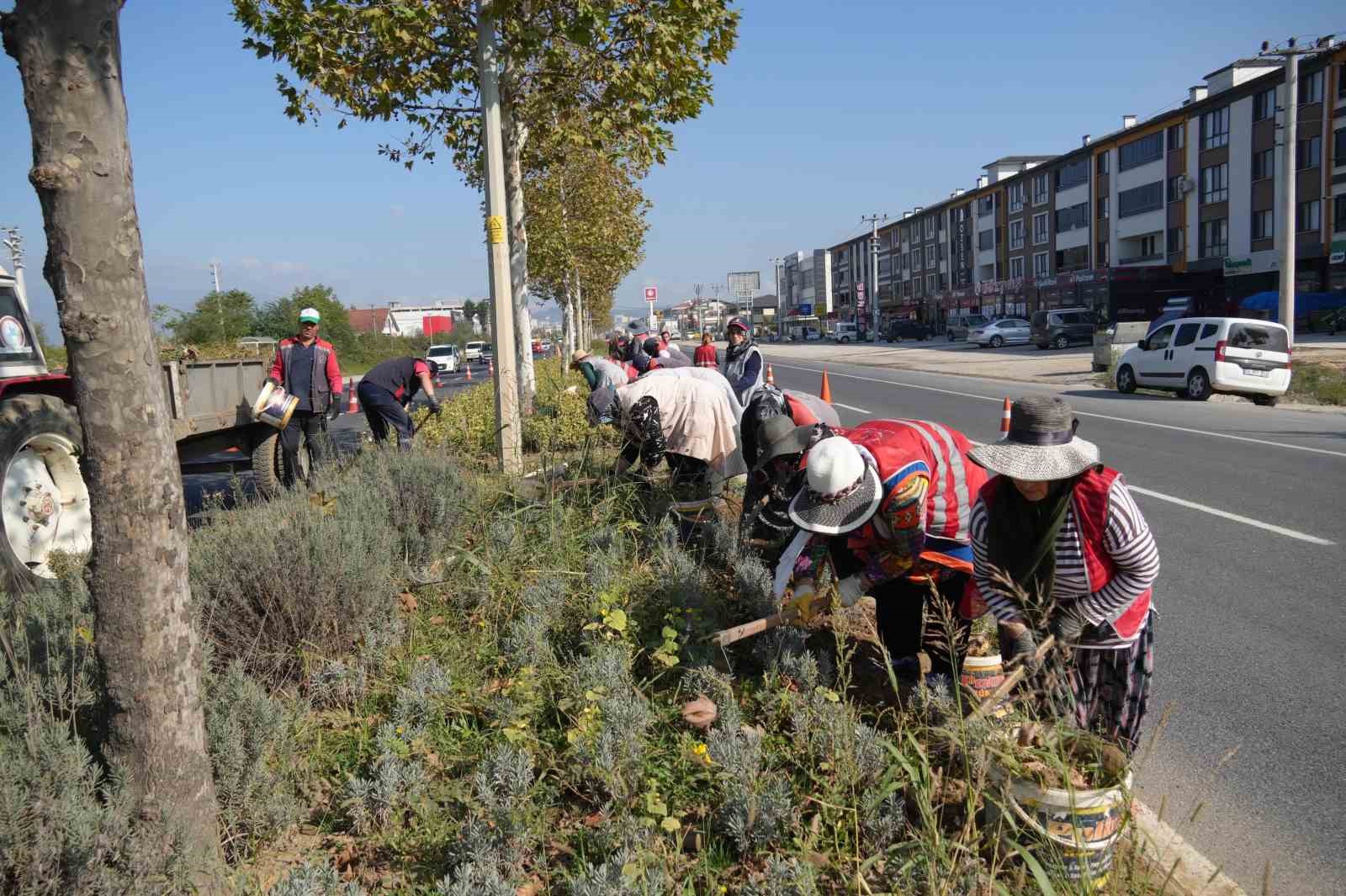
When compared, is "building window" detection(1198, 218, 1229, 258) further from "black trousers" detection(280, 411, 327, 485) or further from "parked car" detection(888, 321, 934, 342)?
"black trousers" detection(280, 411, 327, 485)

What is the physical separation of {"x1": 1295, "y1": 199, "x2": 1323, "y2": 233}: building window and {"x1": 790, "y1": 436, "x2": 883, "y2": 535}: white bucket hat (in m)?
47.3

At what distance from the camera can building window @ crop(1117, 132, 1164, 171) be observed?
2029 inches

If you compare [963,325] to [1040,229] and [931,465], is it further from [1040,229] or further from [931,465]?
[931,465]

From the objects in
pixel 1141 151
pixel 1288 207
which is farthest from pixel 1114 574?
pixel 1141 151

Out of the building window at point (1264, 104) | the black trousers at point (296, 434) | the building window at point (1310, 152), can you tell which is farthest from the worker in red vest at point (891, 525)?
the building window at point (1264, 104)

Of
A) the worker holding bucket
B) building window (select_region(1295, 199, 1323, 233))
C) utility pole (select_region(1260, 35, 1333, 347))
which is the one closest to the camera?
the worker holding bucket

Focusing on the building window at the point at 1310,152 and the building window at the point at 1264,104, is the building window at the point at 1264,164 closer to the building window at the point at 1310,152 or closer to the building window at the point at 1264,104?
the building window at the point at 1310,152

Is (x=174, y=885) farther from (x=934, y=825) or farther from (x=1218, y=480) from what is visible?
(x=1218, y=480)

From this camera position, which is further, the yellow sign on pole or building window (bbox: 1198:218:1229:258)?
building window (bbox: 1198:218:1229:258)

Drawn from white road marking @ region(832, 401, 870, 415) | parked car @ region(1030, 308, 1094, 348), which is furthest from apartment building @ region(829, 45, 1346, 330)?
white road marking @ region(832, 401, 870, 415)

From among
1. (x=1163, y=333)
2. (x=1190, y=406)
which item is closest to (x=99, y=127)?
(x=1190, y=406)

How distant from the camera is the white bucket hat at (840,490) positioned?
133 inches

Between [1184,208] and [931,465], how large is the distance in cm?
5399

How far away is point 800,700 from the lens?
3289 millimetres
